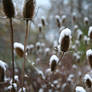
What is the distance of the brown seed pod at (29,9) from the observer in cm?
45

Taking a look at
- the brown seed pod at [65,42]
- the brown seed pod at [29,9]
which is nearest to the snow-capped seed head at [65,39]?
the brown seed pod at [65,42]

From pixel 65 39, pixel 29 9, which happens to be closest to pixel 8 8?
pixel 29 9

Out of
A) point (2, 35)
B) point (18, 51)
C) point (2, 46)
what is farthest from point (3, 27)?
point (18, 51)

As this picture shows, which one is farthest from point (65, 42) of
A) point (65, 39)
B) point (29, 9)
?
point (29, 9)

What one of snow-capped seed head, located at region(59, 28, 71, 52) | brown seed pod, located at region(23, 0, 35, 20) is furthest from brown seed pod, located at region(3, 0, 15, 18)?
snow-capped seed head, located at region(59, 28, 71, 52)

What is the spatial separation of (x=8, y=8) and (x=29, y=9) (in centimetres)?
6

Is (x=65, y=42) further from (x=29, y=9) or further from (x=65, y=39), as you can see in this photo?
(x=29, y=9)

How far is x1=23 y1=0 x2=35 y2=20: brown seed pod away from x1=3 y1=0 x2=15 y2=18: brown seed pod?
4cm

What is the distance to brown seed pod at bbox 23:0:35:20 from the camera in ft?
1.48

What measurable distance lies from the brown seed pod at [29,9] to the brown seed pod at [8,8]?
4 centimetres

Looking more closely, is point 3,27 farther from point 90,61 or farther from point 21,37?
point 90,61

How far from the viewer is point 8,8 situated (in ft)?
1.45

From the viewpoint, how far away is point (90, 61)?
0.55 m

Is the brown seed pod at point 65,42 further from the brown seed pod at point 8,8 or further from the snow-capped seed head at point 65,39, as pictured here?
the brown seed pod at point 8,8
